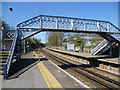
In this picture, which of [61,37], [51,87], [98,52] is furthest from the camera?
[61,37]

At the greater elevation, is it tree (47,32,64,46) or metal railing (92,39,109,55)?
tree (47,32,64,46)

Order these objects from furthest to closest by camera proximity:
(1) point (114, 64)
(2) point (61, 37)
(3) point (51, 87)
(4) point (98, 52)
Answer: (2) point (61, 37) < (4) point (98, 52) < (1) point (114, 64) < (3) point (51, 87)

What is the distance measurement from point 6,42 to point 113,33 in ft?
45.7

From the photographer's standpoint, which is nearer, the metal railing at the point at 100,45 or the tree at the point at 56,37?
the metal railing at the point at 100,45

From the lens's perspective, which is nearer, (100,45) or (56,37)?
(100,45)

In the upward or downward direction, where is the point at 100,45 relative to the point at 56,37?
downward

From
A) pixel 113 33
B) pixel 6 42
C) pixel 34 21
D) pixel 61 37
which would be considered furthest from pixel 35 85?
pixel 61 37

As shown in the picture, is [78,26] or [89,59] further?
[89,59]

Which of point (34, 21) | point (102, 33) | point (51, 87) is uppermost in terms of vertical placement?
point (34, 21)

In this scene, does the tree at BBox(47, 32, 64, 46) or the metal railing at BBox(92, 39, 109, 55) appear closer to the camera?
the metal railing at BBox(92, 39, 109, 55)

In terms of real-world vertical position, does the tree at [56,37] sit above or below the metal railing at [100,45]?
above

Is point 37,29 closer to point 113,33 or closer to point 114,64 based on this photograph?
point 114,64

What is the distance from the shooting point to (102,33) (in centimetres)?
1841

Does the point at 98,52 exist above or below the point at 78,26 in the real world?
below
